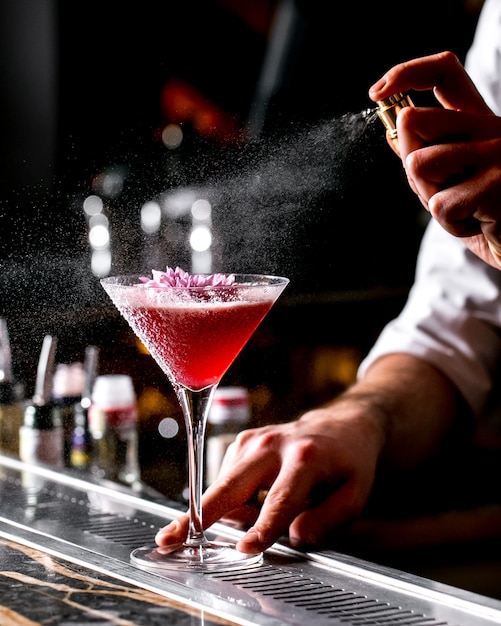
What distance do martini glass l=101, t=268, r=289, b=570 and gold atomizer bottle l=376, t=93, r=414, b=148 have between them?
0.25 m

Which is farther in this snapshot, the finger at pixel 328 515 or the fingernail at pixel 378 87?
the finger at pixel 328 515

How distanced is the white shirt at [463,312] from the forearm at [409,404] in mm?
32

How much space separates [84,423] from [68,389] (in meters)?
0.09

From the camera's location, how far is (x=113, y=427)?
1.96 metres

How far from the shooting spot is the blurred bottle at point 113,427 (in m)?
1.93

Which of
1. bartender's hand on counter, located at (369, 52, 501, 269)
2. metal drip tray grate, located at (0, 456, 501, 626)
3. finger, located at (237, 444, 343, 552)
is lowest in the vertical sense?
metal drip tray grate, located at (0, 456, 501, 626)

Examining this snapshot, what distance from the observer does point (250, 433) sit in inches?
49.1

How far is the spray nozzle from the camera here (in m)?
0.95

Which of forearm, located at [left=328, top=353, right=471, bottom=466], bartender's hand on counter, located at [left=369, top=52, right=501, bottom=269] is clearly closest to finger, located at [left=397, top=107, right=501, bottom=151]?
bartender's hand on counter, located at [left=369, top=52, right=501, bottom=269]

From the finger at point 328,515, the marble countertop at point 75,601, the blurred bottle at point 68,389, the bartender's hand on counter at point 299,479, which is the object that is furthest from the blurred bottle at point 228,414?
the marble countertop at point 75,601

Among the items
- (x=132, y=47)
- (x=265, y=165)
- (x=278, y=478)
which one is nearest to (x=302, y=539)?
(x=278, y=478)

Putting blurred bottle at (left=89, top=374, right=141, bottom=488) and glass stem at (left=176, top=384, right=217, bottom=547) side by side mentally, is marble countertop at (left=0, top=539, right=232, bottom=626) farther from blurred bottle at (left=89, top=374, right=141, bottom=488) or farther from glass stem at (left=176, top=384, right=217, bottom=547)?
blurred bottle at (left=89, top=374, right=141, bottom=488)

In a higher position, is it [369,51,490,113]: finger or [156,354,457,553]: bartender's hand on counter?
[369,51,490,113]: finger

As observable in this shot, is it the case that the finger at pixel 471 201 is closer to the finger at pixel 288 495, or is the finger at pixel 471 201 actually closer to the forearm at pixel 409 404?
the finger at pixel 288 495
